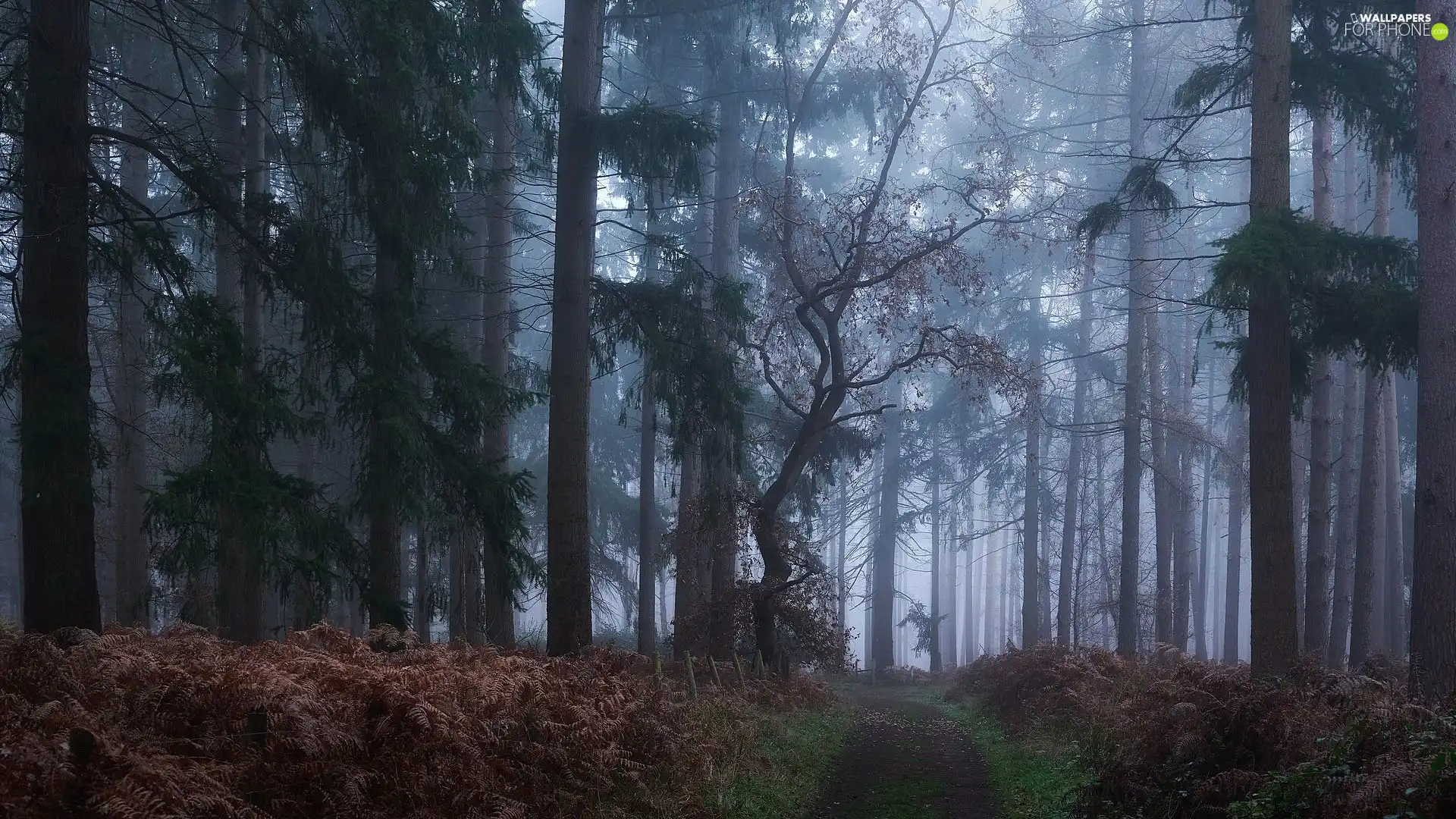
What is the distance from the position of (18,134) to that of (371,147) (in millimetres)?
3049

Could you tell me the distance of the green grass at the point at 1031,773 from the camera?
9.62m

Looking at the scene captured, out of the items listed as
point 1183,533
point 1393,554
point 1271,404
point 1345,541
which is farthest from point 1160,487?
point 1271,404

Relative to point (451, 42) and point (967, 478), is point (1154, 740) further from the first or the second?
point (967, 478)

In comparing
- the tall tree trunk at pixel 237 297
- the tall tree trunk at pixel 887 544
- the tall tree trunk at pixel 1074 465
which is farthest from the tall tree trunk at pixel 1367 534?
the tall tree trunk at pixel 887 544

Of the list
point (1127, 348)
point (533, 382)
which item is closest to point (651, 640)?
point (533, 382)

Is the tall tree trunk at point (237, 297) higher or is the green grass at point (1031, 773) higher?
the tall tree trunk at point (237, 297)

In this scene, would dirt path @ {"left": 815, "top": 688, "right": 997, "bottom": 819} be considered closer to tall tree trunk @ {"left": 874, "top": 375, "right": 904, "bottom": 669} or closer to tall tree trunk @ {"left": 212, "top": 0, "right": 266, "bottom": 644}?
tall tree trunk @ {"left": 212, "top": 0, "right": 266, "bottom": 644}

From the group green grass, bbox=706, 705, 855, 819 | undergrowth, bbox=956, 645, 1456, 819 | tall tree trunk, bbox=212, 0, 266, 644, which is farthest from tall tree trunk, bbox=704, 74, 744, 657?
undergrowth, bbox=956, 645, 1456, 819

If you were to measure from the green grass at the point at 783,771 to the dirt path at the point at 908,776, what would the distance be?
0.21m

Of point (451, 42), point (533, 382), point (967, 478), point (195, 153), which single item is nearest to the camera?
point (195, 153)

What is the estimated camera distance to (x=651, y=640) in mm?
22578

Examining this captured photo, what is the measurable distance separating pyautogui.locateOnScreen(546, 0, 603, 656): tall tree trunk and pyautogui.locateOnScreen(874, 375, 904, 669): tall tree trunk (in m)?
24.0

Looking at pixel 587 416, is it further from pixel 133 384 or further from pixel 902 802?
pixel 133 384

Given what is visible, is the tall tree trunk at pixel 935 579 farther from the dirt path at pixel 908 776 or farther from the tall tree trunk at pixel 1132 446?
the dirt path at pixel 908 776
